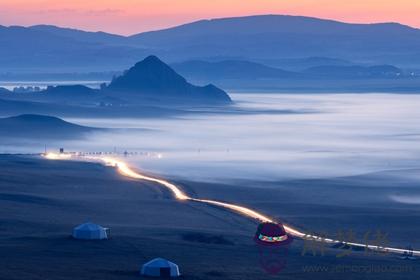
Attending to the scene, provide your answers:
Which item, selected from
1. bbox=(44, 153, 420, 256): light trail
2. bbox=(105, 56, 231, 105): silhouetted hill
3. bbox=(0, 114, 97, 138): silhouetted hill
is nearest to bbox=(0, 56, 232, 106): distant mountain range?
bbox=(105, 56, 231, 105): silhouetted hill

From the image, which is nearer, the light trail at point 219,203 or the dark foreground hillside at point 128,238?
the dark foreground hillside at point 128,238

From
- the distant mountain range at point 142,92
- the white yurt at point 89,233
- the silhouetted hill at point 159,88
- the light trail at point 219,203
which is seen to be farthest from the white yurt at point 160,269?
the silhouetted hill at point 159,88

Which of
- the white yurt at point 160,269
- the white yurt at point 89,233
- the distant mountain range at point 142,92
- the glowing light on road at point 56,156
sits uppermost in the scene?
the distant mountain range at point 142,92

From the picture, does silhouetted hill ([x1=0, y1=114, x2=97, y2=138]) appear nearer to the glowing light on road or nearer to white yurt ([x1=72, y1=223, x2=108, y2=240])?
the glowing light on road

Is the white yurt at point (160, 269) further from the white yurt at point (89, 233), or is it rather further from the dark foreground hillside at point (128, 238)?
the white yurt at point (89, 233)

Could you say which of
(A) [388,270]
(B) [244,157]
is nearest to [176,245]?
(A) [388,270]

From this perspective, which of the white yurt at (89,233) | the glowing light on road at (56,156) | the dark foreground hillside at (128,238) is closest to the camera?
the dark foreground hillside at (128,238)

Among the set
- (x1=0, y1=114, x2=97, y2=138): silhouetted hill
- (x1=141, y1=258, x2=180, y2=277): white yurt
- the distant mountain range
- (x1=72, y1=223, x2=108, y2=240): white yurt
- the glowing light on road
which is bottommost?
(x1=141, y1=258, x2=180, y2=277): white yurt
